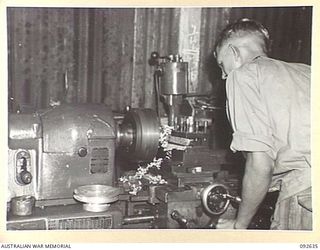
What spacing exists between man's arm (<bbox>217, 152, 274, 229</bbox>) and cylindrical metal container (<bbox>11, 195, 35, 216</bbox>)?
16.7 inches

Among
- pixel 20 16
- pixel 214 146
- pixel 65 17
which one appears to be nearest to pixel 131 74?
pixel 65 17

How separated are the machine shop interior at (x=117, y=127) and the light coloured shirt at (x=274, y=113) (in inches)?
6.7

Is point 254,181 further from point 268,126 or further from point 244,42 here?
point 244,42

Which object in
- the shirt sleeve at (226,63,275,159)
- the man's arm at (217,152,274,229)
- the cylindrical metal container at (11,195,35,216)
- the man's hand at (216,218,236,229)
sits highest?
the shirt sleeve at (226,63,275,159)

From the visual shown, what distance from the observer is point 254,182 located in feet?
2.41

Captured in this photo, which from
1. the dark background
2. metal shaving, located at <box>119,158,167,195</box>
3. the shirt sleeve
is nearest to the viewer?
the shirt sleeve

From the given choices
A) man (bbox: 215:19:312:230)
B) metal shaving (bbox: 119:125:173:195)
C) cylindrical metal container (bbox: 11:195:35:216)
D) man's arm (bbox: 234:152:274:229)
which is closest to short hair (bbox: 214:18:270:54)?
man (bbox: 215:19:312:230)

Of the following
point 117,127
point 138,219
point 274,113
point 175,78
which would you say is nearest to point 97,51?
point 175,78

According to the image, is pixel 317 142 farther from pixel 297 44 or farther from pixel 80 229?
pixel 297 44

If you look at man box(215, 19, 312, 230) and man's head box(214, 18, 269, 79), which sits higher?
man's head box(214, 18, 269, 79)

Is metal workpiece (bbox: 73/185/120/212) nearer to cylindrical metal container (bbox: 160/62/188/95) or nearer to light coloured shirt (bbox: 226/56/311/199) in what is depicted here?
light coloured shirt (bbox: 226/56/311/199)

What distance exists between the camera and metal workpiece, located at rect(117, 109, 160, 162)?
90cm

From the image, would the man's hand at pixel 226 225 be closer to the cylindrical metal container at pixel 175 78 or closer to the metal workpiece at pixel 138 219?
the metal workpiece at pixel 138 219

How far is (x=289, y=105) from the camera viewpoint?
2.45ft
